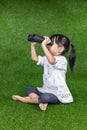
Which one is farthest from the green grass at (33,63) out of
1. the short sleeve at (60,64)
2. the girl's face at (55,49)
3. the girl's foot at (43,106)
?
the girl's face at (55,49)

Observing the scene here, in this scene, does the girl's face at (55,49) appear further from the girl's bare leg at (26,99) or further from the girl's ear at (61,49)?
the girl's bare leg at (26,99)

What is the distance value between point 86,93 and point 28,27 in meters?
2.87

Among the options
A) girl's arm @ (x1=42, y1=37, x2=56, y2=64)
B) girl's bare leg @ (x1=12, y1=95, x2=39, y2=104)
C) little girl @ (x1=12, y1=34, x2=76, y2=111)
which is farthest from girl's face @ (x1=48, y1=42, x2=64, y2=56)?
girl's bare leg @ (x1=12, y1=95, x2=39, y2=104)

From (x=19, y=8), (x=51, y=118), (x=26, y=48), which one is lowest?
→ (x=51, y=118)

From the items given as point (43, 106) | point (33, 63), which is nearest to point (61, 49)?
point (43, 106)

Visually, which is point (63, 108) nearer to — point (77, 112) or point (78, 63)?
point (77, 112)

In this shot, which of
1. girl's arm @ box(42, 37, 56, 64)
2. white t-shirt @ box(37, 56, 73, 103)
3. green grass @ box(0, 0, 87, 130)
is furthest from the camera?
white t-shirt @ box(37, 56, 73, 103)

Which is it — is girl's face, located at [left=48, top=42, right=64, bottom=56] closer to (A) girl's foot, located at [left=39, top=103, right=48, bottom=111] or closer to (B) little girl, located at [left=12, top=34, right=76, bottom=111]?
(B) little girl, located at [left=12, top=34, right=76, bottom=111]

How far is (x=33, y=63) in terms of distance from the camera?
6.03 meters

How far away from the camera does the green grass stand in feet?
14.3

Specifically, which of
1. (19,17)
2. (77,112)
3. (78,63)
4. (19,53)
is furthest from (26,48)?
(77,112)

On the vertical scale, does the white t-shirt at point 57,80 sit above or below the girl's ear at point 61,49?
below

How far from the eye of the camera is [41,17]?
27.1 feet

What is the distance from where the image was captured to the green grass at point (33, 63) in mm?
4355
